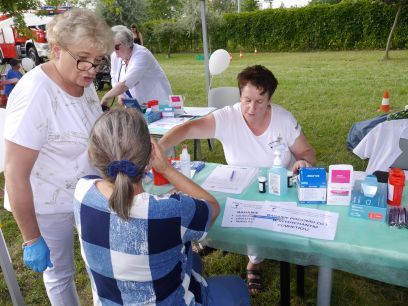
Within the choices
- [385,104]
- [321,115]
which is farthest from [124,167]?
[385,104]

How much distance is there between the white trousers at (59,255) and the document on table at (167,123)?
1.59 meters

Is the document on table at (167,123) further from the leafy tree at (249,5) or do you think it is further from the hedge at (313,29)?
the leafy tree at (249,5)

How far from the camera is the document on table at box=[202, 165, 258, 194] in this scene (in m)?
1.77

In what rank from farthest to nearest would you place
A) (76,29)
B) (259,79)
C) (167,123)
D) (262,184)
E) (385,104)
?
(385,104)
(167,123)
(259,79)
(262,184)
(76,29)

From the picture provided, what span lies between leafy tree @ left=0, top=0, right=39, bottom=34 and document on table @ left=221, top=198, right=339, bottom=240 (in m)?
1.58

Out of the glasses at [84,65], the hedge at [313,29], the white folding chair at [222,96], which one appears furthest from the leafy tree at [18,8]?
the hedge at [313,29]

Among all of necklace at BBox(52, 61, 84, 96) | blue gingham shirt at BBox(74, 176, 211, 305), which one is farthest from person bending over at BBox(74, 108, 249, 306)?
necklace at BBox(52, 61, 84, 96)

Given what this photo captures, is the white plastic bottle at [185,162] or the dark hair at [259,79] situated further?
the dark hair at [259,79]

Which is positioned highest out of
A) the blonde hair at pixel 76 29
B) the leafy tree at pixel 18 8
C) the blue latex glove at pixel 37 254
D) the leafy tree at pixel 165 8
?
the leafy tree at pixel 165 8

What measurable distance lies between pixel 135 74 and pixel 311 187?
2404 millimetres

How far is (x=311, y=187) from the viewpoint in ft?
5.01

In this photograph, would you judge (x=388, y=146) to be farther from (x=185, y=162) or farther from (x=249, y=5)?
(x=249, y=5)

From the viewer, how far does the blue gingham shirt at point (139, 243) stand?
101cm

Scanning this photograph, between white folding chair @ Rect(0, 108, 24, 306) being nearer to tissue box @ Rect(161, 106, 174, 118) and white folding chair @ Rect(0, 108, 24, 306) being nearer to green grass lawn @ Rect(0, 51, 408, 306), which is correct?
green grass lawn @ Rect(0, 51, 408, 306)
